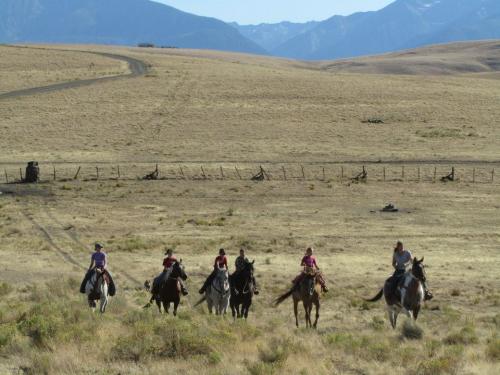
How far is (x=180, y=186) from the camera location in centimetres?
5316

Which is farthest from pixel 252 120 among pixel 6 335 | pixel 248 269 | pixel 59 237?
pixel 6 335

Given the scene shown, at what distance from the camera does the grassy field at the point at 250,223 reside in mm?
16609

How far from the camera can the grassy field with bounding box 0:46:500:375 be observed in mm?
16609

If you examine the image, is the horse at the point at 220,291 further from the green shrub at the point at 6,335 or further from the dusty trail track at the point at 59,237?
the dusty trail track at the point at 59,237

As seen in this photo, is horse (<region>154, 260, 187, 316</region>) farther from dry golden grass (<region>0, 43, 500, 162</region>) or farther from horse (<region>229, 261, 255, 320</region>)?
dry golden grass (<region>0, 43, 500, 162</region>)

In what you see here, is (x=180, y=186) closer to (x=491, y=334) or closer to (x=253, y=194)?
(x=253, y=194)

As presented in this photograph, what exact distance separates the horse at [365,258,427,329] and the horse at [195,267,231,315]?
13.8 feet

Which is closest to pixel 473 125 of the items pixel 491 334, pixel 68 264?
pixel 68 264

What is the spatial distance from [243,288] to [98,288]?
12.6 ft

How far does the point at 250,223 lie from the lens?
41812 millimetres

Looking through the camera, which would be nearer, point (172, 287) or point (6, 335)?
point (6, 335)

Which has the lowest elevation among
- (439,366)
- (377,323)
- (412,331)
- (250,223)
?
(250,223)

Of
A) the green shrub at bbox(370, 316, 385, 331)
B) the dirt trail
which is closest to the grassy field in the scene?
the green shrub at bbox(370, 316, 385, 331)

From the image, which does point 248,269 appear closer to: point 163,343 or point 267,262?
point 163,343
